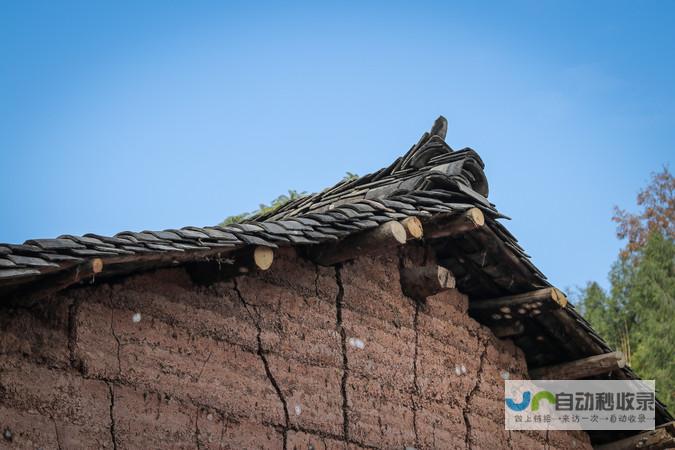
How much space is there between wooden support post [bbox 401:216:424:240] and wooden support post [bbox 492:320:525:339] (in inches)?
61.0

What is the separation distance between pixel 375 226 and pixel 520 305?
1.65 m

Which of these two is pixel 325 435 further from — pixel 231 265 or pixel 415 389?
pixel 231 265

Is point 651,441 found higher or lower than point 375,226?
lower

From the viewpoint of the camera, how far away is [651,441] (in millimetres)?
7078

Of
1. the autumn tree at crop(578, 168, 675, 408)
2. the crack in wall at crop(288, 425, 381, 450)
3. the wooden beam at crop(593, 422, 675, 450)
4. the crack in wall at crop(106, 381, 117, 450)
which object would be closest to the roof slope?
the wooden beam at crop(593, 422, 675, 450)

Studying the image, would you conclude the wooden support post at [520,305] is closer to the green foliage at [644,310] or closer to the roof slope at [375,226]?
the roof slope at [375,226]

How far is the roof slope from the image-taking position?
3.71 m

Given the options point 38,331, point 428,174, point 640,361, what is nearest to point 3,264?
point 38,331

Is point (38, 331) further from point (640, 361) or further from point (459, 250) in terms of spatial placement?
point (640, 361)

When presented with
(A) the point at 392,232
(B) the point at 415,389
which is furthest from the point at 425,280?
(A) the point at 392,232

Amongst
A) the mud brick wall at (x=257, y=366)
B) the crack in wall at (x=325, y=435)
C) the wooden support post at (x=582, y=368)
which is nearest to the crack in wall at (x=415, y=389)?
the mud brick wall at (x=257, y=366)

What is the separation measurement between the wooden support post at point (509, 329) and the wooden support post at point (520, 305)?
0.08m

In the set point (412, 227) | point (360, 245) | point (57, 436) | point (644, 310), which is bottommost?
point (57, 436)

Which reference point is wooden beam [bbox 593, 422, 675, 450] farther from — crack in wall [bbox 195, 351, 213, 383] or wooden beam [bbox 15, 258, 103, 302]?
wooden beam [bbox 15, 258, 103, 302]
